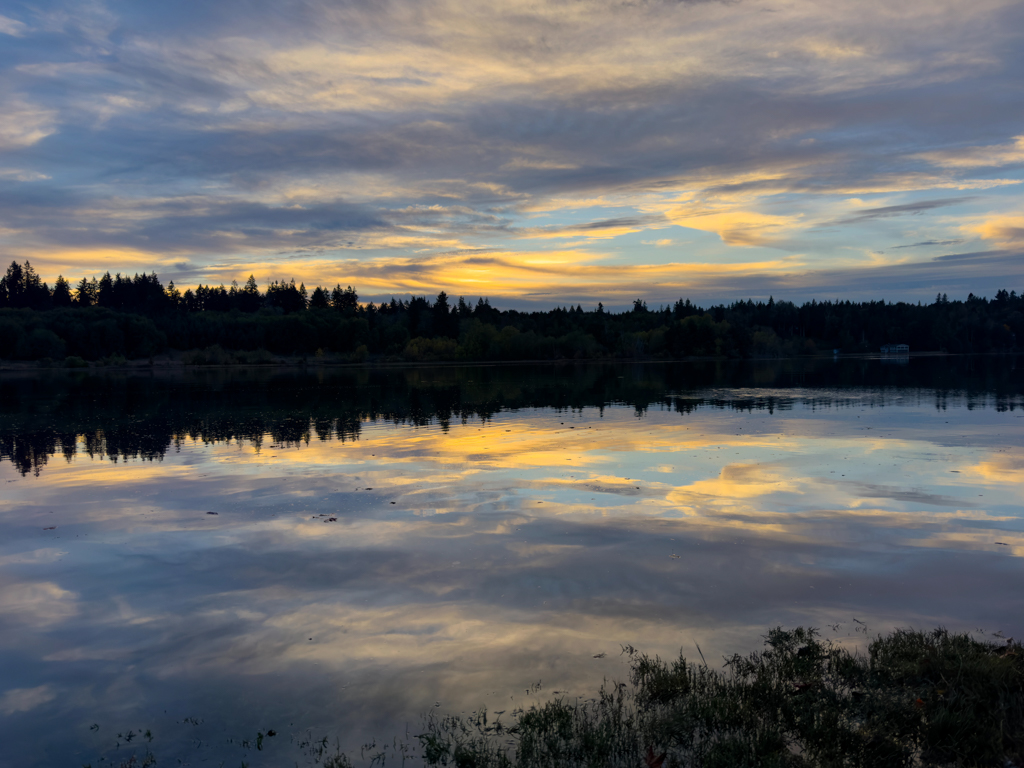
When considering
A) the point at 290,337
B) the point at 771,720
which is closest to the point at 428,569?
the point at 771,720

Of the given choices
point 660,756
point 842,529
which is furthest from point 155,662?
point 842,529

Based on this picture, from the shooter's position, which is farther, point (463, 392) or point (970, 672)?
point (463, 392)

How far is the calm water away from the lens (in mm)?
7645

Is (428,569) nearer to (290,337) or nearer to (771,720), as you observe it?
(771,720)

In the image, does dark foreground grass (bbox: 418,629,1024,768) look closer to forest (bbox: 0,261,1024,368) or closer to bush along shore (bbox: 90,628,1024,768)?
bush along shore (bbox: 90,628,1024,768)

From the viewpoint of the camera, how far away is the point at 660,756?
6188 millimetres

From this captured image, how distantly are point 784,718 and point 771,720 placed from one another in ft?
0.55

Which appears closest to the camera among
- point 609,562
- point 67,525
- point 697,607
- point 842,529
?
point 697,607

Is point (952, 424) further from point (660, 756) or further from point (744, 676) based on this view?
point (660, 756)

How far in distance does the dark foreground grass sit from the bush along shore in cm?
1

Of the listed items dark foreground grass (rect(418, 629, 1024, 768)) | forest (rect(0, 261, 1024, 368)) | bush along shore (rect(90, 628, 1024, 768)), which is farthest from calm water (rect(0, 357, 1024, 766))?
forest (rect(0, 261, 1024, 368))

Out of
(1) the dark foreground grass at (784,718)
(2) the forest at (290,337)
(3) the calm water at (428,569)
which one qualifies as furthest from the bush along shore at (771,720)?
(2) the forest at (290,337)

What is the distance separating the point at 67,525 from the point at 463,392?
139 ft

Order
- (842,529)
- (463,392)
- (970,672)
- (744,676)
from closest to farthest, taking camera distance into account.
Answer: (970,672)
(744,676)
(842,529)
(463,392)
